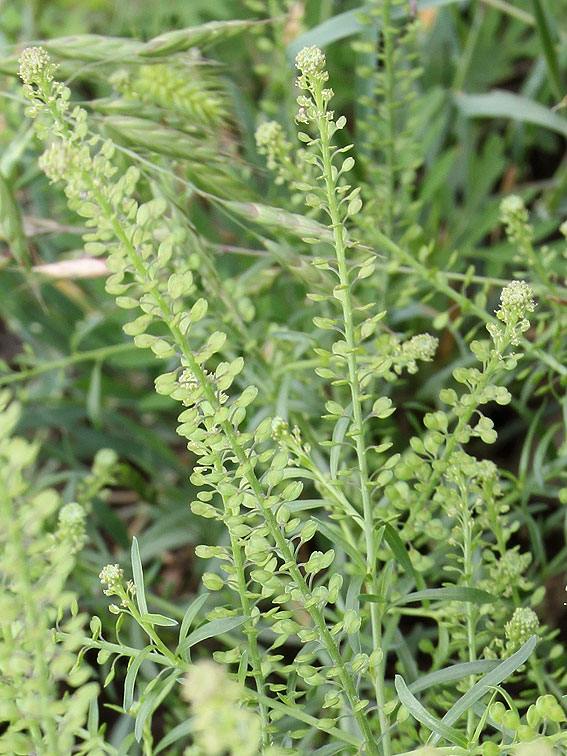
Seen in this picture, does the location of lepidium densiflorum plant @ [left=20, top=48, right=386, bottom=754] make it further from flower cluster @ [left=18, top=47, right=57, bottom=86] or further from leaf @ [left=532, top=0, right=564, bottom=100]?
leaf @ [left=532, top=0, right=564, bottom=100]

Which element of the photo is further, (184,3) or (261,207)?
(184,3)

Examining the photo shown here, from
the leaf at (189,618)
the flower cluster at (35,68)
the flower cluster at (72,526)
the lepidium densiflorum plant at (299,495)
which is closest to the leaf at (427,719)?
the lepidium densiflorum plant at (299,495)

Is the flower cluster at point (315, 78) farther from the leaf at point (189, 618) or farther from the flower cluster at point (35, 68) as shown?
the leaf at point (189, 618)

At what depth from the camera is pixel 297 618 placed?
71 centimetres

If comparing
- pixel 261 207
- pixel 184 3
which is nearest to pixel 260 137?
pixel 261 207

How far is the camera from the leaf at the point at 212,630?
1.31 ft

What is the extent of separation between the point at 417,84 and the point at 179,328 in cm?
83

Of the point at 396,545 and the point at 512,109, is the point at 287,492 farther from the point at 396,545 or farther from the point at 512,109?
the point at 512,109

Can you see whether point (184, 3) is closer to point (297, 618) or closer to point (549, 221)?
point (549, 221)

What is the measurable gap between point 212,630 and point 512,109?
0.69 m

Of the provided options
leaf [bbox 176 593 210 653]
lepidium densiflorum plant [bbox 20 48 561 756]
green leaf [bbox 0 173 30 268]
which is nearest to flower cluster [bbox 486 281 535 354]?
lepidium densiflorum plant [bbox 20 48 561 756]

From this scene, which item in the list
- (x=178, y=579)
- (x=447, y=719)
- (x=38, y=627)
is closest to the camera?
(x=38, y=627)

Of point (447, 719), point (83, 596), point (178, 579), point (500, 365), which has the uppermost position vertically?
point (500, 365)

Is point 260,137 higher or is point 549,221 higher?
point 260,137
